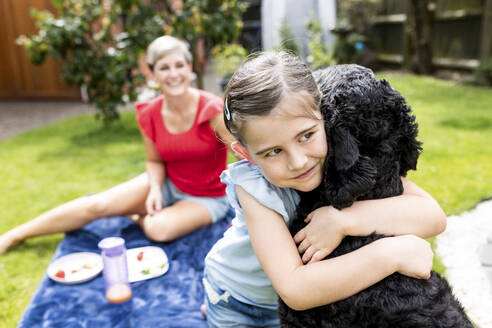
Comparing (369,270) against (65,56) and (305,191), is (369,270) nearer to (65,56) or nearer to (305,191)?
(305,191)

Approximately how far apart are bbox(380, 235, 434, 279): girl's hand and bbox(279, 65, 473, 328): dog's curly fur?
0.03m

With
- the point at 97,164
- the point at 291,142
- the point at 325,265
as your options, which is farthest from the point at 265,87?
the point at 97,164

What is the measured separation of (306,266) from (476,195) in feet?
9.35

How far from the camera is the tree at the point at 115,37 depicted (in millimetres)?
5852

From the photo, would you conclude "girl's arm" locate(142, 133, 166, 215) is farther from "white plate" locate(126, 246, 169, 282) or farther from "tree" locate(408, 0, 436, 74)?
"tree" locate(408, 0, 436, 74)

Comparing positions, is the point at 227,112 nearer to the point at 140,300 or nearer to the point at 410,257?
the point at 410,257

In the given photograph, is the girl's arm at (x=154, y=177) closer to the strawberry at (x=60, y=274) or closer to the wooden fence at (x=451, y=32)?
the strawberry at (x=60, y=274)

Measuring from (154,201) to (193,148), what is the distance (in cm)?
48

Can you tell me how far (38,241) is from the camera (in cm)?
354

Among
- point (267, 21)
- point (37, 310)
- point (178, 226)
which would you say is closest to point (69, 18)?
point (267, 21)

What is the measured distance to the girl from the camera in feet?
4.49

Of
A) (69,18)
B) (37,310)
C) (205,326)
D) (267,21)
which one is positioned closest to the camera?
(205,326)

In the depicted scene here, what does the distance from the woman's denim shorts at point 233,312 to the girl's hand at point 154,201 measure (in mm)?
1224

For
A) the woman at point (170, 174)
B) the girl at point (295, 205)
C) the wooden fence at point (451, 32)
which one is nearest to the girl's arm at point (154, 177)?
the woman at point (170, 174)
